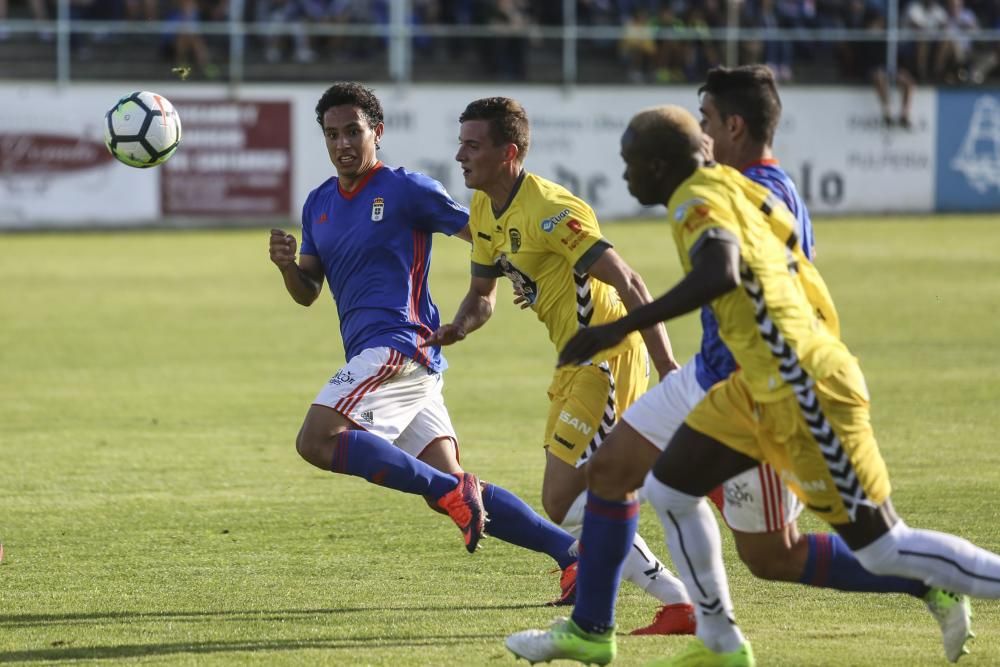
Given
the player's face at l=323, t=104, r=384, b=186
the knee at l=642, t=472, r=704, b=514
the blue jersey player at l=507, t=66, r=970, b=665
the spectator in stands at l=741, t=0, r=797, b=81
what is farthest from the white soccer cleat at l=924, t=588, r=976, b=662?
the spectator in stands at l=741, t=0, r=797, b=81

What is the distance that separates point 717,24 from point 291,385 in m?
20.5

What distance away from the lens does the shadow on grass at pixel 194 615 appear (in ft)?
21.4

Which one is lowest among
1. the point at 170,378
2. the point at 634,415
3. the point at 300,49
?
the point at 170,378

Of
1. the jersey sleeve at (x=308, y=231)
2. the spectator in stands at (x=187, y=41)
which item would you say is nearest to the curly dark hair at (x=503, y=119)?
the jersey sleeve at (x=308, y=231)

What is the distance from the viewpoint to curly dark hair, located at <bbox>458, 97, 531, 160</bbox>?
22.5 feet

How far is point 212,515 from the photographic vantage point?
8789mm

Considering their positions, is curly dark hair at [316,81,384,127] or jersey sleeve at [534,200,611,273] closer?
jersey sleeve at [534,200,611,273]

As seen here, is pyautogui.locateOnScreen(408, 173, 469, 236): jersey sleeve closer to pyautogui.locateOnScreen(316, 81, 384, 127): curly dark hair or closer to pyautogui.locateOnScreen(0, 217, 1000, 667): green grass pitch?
pyautogui.locateOnScreen(316, 81, 384, 127): curly dark hair

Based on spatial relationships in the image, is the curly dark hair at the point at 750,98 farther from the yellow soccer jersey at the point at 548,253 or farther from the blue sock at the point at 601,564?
the blue sock at the point at 601,564

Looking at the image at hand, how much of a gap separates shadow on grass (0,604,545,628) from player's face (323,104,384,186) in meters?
2.10

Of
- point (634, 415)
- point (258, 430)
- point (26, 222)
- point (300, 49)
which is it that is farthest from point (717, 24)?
point (634, 415)

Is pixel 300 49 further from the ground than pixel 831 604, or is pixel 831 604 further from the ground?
pixel 300 49

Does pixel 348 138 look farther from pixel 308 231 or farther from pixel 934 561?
pixel 934 561

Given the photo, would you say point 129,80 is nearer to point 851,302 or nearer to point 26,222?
point 26,222
